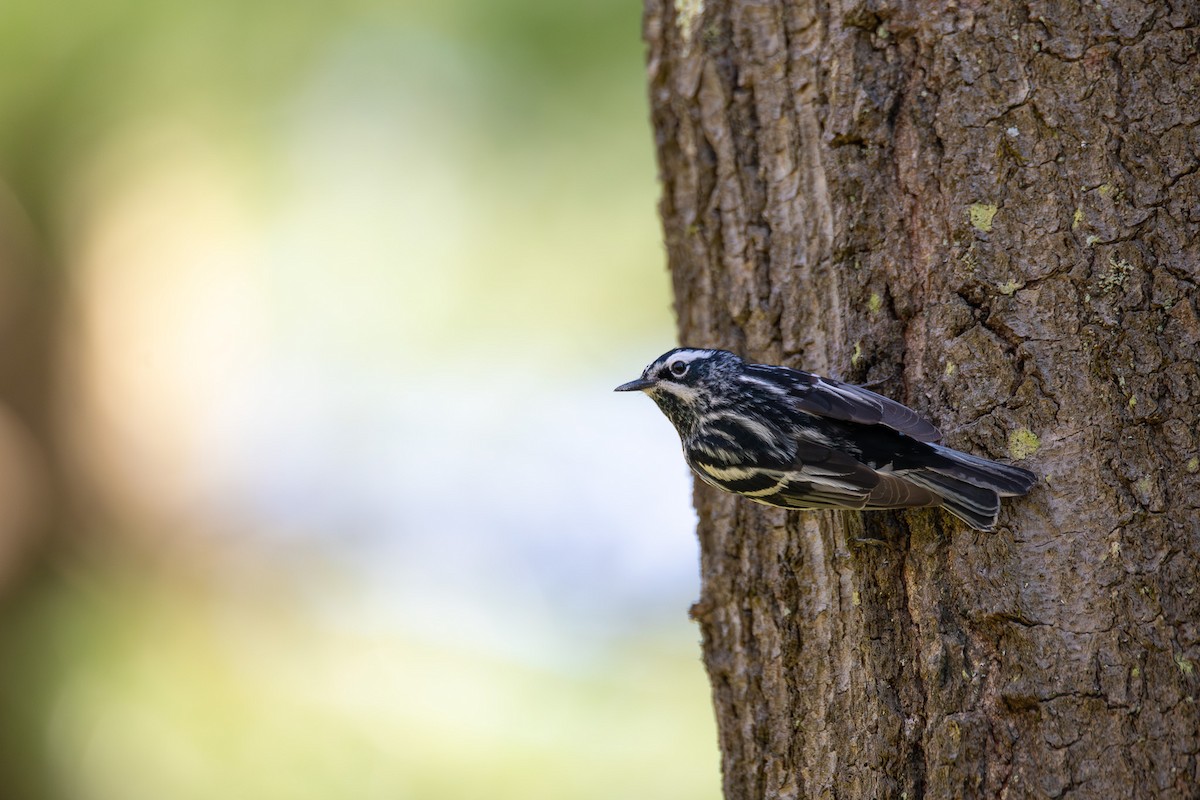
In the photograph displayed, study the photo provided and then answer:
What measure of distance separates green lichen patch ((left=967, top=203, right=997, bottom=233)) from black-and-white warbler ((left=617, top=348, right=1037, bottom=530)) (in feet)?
1.97

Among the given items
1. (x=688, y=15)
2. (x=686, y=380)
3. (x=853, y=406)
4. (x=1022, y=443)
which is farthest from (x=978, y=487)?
(x=688, y=15)

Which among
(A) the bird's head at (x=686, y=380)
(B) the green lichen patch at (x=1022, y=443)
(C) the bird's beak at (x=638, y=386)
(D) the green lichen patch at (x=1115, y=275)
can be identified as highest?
(C) the bird's beak at (x=638, y=386)

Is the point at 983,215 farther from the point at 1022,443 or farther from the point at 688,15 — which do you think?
the point at 688,15

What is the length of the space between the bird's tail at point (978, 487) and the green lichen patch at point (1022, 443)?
0.17 feet

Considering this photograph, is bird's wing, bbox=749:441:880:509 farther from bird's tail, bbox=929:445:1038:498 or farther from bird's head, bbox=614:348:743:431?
bird's head, bbox=614:348:743:431

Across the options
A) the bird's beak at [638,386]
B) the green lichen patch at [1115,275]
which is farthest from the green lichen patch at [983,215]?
the bird's beak at [638,386]

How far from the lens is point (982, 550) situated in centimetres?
311

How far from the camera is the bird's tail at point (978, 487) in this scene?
9.98 ft

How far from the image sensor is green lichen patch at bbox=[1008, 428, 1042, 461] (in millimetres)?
3100

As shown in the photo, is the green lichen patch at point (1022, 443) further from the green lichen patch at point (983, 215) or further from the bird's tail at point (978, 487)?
the green lichen patch at point (983, 215)

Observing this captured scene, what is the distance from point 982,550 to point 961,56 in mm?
1565

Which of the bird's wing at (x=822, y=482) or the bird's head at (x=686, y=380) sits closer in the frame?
the bird's wing at (x=822, y=482)

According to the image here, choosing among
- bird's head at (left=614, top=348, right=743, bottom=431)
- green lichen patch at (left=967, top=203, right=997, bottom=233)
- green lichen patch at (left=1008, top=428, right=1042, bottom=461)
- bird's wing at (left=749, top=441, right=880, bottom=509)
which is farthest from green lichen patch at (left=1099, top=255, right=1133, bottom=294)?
bird's head at (left=614, top=348, right=743, bottom=431)

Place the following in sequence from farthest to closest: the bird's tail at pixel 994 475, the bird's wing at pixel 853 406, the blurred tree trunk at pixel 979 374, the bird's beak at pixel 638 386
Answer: the bird's beak at pixel 638 386
the bird's wing at pixel 853 406
the bird's tail at pixel 994 475
the blurred tree trunk at pixel 979 374
